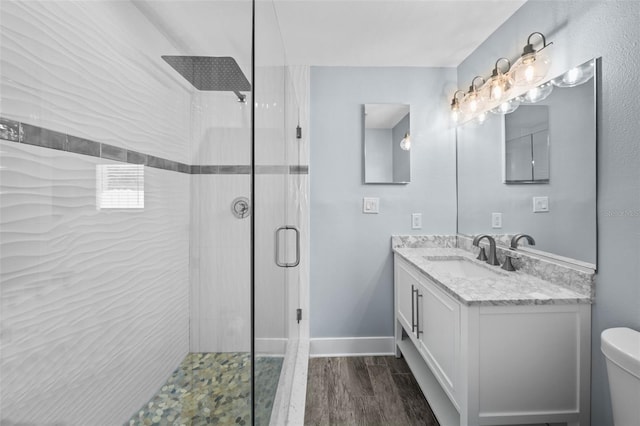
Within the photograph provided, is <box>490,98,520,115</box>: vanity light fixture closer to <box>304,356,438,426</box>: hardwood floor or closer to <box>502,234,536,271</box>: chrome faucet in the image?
<box>502,234,536,271</box>: chrome faucet

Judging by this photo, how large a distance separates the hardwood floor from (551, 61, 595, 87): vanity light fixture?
188 cm

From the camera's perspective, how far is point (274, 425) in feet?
4.34

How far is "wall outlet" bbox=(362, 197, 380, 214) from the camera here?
7.71 feet

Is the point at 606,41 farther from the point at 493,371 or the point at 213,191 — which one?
the point at 213,191

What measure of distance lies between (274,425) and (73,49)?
5.07 feet

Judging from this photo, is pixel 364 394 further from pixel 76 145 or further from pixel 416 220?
pixel 76 145

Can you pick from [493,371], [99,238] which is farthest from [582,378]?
[99,238]

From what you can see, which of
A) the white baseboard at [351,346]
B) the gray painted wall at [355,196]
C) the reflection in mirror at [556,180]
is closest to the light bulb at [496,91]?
the reflection in mirror at [556,180]

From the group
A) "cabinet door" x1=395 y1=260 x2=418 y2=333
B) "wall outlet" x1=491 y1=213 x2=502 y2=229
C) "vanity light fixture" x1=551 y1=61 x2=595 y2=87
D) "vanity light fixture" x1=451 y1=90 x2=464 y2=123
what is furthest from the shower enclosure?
"vanity light fixture" x1=451 y1=90 x2=464 y2=123

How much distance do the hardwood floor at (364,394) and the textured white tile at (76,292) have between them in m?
1.50

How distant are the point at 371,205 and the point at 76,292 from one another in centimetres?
211

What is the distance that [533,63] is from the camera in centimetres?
153

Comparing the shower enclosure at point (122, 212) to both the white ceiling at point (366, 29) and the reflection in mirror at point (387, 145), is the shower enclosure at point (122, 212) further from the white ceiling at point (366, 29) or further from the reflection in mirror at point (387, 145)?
the reflection in mirror at point (387, 145)

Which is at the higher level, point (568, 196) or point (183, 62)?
point (183, 62)
